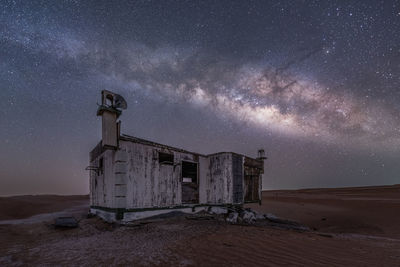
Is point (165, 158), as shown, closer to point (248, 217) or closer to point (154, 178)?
point (154, 178)

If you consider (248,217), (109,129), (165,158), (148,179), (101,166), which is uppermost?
(109,129)

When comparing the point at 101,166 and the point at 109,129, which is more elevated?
the point at 109,129

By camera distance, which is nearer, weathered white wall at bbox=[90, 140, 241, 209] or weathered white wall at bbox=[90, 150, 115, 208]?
weathered white wall at bbox=[90, 140, 241, 209]

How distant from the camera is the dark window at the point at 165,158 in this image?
12.1 metres

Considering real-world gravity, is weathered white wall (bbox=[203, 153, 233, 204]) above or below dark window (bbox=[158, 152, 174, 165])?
below

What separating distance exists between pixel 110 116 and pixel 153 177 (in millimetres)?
3864

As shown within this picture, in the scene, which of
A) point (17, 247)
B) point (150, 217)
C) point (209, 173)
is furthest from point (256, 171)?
point (17, 247)

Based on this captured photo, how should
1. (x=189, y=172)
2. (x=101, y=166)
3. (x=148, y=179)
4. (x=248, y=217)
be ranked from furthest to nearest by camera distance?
(x=189, y=172) < (x=101, y=166) < (x=248, y=217) < (x=148, y=179)

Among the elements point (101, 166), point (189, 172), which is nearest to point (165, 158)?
point (189, 172)

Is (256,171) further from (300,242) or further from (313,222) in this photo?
(300,242)

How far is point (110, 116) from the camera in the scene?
10.6 metres

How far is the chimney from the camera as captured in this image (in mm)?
10266

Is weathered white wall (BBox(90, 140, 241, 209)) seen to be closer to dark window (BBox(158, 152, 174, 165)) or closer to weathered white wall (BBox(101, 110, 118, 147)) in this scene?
dark window (BBox(158, 152, 174, 165))

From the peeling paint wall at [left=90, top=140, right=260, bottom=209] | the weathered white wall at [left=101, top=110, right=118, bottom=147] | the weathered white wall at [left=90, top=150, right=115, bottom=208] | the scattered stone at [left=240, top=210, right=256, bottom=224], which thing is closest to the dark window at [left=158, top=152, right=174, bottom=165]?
the peeling paint wall at [left=90, top=140, right=260, bottom=209]
